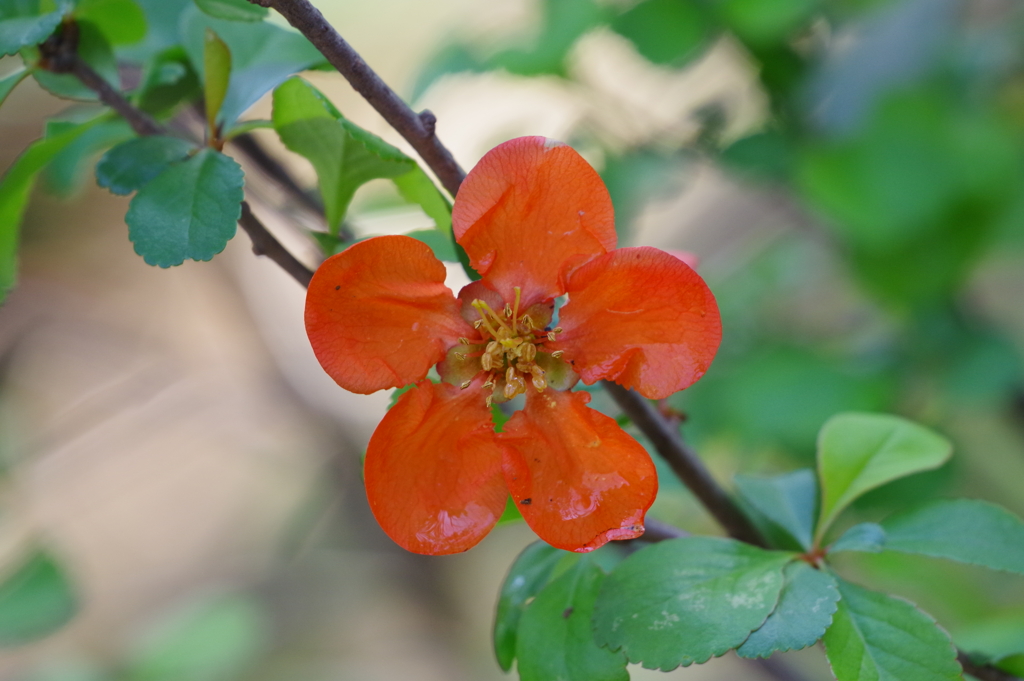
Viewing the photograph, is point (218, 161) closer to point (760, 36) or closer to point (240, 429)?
point (760, 36)

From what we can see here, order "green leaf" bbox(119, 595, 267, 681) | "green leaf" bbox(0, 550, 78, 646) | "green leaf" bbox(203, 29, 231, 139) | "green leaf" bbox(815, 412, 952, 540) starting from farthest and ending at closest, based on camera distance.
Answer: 1. "green leaf" bbox(119, 595, 267, 681)
2. "green leaf" bbox(0, 550, 78, 646)
3. "green leaf" bbox(815, 412, 952, 540)
4. "green leaf" bbox(203, 29, 231, 139)

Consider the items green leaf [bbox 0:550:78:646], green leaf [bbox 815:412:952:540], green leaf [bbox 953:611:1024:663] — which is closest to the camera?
green leaf [bbox 815:412:952:540]

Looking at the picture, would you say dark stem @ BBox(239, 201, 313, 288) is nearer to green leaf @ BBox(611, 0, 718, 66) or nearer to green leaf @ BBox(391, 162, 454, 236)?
green leaf @ BBox(391, 162, 454, 236)

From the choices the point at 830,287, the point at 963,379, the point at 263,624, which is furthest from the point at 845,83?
the point at 263,624

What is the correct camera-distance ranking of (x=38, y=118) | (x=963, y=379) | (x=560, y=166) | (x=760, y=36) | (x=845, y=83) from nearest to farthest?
1. (x=560, y=166)
2. (x=760, y=36)
3. (x=963, y=379)
4. (x=845, y=83)
5. (x=38, y=118)

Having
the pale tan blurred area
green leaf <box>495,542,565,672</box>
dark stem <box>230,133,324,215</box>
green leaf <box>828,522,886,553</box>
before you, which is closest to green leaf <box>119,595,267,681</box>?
the pale tan blurred area

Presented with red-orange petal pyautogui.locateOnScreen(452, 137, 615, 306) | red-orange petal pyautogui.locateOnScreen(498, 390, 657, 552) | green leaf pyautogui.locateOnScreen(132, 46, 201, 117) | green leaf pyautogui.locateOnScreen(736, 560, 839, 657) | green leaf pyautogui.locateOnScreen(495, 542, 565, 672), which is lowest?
green leaf pyautogui.locateOnScreen(736, 560, 839, 657)

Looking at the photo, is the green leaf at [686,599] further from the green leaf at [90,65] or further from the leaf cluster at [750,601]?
the green leaf at [90,65]
